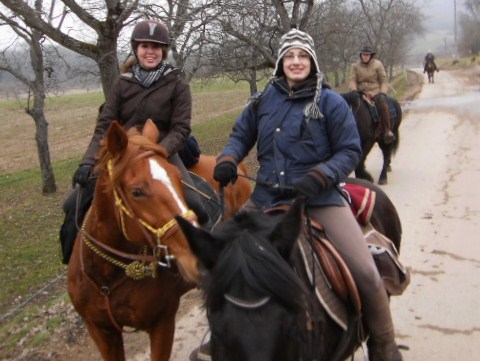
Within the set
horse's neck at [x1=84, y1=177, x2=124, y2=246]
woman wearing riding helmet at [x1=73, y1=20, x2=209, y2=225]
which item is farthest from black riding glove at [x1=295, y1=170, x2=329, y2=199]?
woman wearing riding helmet at [x1=73, y1=20, x2=209, y2=225]

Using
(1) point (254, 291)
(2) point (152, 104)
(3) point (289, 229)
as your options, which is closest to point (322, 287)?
(3) point (289, 229)

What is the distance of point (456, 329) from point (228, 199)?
7.95 feet

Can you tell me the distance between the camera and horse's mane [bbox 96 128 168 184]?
2934 millimetres

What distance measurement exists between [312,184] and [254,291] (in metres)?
0.88

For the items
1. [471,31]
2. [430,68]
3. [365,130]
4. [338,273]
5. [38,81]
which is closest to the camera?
[338,273]

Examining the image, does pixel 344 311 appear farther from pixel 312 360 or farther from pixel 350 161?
pixel 350 161

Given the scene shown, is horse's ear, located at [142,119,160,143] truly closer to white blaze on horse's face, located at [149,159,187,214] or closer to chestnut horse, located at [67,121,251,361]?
chestnut horse, located at [67,121,251,361]

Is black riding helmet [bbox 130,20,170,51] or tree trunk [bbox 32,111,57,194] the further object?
tree trunk [bbox 32,111,57,194]

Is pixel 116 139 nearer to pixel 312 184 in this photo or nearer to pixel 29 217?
pixel 312 184

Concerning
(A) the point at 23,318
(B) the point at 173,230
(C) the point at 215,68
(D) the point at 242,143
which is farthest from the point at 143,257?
(C) the point at 215,68

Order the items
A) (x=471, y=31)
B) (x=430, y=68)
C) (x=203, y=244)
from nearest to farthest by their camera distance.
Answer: (x=203, y=244)
(x=430, y=68)
(x=471, y=31)

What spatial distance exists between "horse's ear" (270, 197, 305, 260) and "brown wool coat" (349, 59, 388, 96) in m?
8.53

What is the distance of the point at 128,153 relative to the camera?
9.77ft

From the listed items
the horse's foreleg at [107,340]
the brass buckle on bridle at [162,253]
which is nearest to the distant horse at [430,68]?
the horse's foreleg at [107,340]
